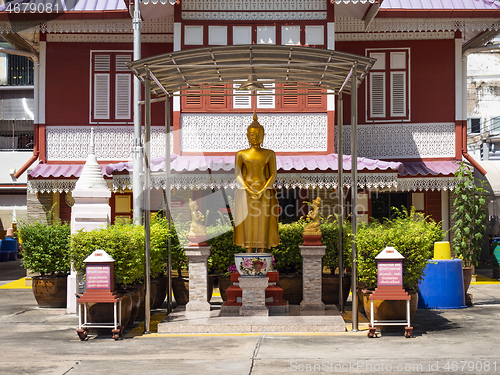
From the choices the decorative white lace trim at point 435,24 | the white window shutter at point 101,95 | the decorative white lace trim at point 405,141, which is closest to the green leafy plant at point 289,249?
the decorative white lace trim at point 405,141

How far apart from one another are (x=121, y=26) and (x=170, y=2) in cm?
210

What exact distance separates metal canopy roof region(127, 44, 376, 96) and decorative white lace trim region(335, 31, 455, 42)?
6.31 meters

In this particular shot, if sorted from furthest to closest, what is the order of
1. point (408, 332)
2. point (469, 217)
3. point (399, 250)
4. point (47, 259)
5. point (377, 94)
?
1. point (377, 94)
2. point (469, 217)
3. point (47, 259)
4. point (399, 250)
5. point (408, 332)

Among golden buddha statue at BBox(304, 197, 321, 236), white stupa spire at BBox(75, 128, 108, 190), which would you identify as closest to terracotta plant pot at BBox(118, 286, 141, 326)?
white stupa spire at BBox(75, 128, 108, 190)

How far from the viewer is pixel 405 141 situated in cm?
1727

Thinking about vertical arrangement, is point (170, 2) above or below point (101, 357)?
above

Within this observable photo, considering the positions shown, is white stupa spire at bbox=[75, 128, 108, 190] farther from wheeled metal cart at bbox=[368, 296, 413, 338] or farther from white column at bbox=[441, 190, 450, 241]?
white column at bbox=[441, 190, 450, 241]

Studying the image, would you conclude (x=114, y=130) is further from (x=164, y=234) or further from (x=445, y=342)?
(x=445, y=342)

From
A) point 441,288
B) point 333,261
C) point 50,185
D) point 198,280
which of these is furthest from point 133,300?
point 50,185

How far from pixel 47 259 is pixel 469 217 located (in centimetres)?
992

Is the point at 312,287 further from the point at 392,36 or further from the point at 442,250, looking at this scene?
the point at 392,36

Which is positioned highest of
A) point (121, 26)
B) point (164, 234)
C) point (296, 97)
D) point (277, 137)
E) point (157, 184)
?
point (121, 26)

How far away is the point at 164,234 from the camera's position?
439 inches

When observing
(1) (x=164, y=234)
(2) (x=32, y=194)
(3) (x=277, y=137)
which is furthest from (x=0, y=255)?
(1) (x=164, y=234)
